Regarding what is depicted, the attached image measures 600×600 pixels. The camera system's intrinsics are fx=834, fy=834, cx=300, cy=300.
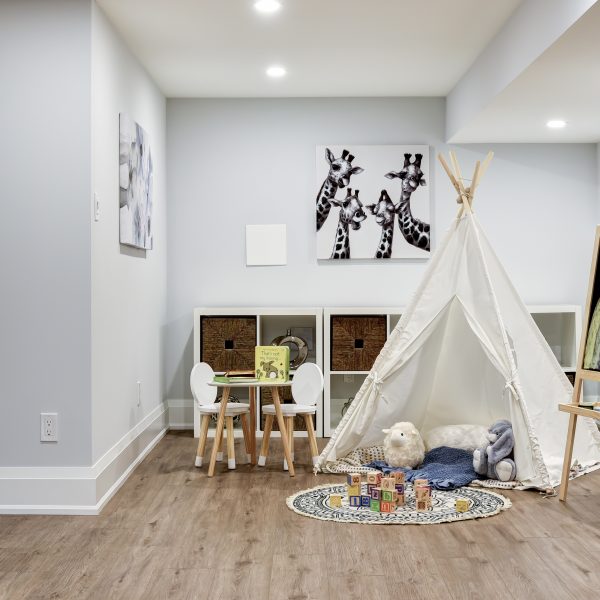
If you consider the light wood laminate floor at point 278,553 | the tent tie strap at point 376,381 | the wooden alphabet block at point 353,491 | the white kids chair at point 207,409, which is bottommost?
the light wood laminate floor at point 278,553

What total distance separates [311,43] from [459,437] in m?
2.42

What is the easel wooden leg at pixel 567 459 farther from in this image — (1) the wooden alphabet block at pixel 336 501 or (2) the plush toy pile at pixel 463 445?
(1) the wooden alphabet block at pixel 336 501

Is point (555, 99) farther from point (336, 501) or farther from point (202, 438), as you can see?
point (202, 438)

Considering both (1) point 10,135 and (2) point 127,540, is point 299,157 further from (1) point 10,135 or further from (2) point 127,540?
(2) point 127,540

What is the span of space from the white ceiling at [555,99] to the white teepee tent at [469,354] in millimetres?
497

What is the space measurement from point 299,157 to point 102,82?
2.30 metres

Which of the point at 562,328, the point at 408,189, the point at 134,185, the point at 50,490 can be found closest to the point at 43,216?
the point at 134,185

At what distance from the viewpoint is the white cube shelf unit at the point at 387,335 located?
228 inches

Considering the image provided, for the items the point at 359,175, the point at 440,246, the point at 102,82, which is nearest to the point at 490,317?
the point at 440,246

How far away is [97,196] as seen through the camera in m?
3.93

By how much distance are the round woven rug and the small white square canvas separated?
2.29 meters

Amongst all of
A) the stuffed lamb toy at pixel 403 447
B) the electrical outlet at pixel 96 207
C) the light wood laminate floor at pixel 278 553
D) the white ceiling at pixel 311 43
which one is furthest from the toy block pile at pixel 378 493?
the white ceiling at pixel 311 43

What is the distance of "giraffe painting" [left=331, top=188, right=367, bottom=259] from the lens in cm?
610

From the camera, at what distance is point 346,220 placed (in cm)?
610
